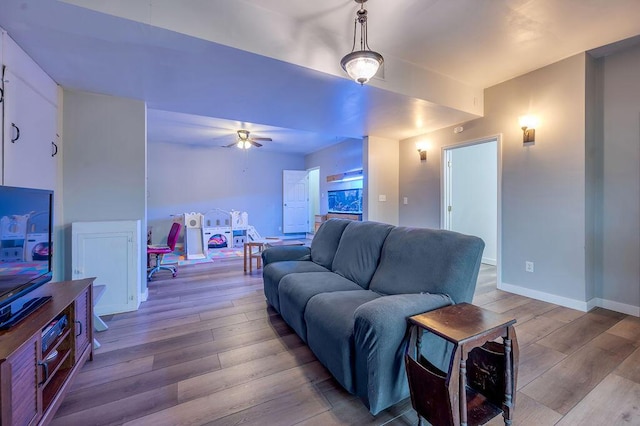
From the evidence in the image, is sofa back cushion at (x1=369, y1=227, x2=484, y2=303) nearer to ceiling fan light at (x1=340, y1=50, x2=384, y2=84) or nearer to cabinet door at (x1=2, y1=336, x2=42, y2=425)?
ceiling fan light at (x1=340, y1=50, x2=384, y2=84)

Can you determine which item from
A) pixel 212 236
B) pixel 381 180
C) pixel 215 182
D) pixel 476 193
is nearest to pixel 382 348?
pixel 381 180

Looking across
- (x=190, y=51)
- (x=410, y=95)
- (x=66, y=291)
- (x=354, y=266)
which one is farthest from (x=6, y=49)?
(x=410, y=95)

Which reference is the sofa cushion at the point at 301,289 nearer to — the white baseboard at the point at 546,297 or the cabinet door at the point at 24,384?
the cabinet door at the point at 24,384

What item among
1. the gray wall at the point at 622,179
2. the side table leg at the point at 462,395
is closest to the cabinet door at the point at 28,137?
the side table leg at the point at 462,395

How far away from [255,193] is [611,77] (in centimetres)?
704

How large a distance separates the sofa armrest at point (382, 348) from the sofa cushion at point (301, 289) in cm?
66

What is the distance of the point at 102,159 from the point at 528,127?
4811 mm

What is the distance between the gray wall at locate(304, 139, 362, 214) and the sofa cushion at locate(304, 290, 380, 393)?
4.51 meters

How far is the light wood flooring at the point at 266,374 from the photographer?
1.44 metres

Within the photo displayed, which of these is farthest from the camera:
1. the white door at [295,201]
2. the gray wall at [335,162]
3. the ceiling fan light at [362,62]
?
the white door at [295,201]

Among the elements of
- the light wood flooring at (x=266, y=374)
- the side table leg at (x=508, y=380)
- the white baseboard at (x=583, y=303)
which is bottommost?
the light wood flooring at (x=266, y=374)

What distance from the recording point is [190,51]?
2.04 metres

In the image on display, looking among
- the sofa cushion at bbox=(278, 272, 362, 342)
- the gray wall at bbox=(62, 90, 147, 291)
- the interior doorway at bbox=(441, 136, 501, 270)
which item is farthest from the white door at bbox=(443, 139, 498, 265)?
the gray wall at bbox=(62, 90, 147, 291)

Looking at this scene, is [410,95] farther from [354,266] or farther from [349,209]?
[349,209]
